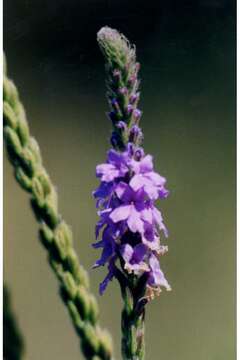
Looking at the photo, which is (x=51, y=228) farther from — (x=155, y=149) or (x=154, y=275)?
(x=155, y=149)

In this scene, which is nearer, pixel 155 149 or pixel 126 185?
pixel 126 185

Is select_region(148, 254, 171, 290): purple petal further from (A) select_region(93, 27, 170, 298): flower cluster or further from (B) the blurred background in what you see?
(B) the blurred background

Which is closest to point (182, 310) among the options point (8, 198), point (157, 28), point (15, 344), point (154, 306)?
point (154, 306)

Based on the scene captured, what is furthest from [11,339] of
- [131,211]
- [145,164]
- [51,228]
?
[145,164]

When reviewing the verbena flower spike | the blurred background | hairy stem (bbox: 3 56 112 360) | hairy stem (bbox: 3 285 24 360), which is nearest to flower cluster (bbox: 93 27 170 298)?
the verbena flower spike

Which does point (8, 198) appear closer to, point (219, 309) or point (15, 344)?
point (219, 309)

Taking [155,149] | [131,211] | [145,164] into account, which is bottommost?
[131,211]
